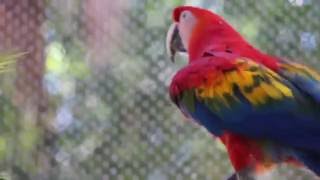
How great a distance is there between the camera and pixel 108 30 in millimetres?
1200

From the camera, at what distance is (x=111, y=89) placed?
3.89 ft

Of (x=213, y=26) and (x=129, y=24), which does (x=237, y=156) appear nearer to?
(x=213, y=26)

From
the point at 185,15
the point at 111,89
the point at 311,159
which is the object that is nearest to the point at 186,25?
the point at 185,15

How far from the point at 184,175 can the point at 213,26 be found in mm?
229

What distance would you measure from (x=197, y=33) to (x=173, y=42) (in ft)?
0.20

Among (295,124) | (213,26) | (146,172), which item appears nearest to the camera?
(295,124)

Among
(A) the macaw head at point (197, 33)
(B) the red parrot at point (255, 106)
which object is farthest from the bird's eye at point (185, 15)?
(B) the red parrot at point (255, 106)

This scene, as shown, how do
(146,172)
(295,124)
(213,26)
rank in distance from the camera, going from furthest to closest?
1. (146,172)
2. (213,26)
3. (295,124)

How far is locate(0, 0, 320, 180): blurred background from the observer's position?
1.17 m

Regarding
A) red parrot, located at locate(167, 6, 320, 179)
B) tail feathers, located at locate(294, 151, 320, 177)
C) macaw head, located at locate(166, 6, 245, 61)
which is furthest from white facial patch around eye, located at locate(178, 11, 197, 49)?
tail feathers, located at locate(294, 151, 320, 177)

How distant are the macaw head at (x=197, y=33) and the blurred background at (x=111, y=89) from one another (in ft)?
0.18

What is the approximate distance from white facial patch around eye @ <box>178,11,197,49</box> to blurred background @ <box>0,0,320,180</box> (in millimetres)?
67

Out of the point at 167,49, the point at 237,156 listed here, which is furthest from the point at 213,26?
the point at 237,156

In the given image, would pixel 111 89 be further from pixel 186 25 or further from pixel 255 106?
pixel 255 106
